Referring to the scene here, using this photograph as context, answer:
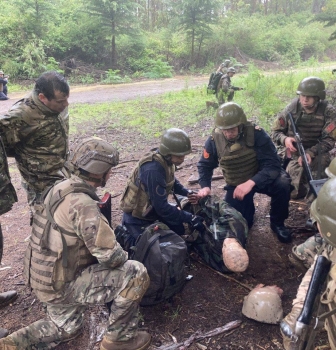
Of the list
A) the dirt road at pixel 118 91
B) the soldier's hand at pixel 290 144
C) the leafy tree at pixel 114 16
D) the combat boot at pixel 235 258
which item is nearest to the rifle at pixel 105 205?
the combat boot at pixel 235 258

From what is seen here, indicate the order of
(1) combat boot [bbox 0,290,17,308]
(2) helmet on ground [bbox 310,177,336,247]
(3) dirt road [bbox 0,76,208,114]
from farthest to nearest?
(3) dirt road [bbox 0,76,208,114] → (1) combat boot [bbox 0,290,17,308] → (2) helmet on ground [bbox 310,177,336,247]

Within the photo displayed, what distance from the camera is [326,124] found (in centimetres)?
495

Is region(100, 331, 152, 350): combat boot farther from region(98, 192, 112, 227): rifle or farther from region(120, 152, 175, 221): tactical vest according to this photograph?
region(120, 152, 175, 221): tactical vest

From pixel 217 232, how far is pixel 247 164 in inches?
45.6

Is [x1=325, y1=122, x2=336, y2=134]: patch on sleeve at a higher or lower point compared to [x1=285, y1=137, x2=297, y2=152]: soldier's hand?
higher

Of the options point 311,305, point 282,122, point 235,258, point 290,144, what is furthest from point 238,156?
point 311,305

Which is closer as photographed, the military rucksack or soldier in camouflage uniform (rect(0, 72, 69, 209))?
soldier in camouflage uniform (rect(0, 72, 69, 209))

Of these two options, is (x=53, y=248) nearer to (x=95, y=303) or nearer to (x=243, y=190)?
(x=95, y=303)

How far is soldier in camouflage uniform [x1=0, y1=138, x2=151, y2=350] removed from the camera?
2607 mm

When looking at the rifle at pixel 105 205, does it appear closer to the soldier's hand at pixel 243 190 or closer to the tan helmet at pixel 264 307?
the tan helmet at pixel 264 307

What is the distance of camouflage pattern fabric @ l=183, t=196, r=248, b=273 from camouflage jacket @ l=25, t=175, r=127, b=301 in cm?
134

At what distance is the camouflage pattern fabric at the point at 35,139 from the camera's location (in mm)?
3715

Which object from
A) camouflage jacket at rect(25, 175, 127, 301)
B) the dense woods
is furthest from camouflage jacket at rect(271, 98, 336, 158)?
the dense woods

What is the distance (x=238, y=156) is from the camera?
447cm
